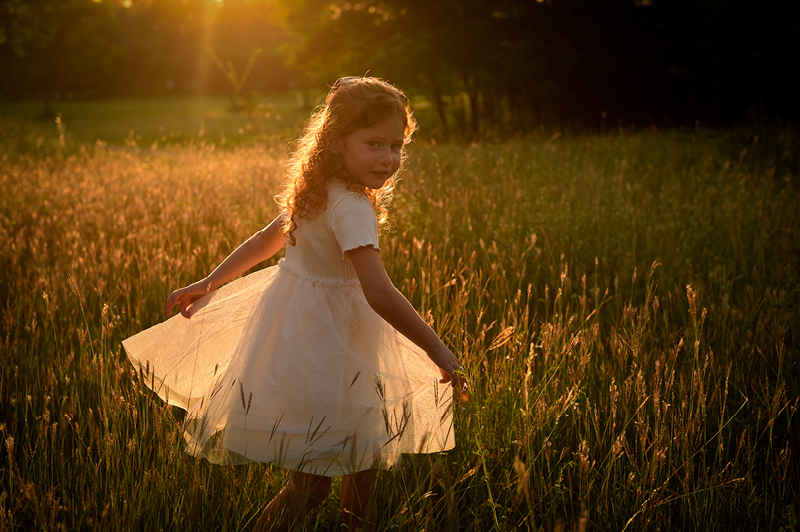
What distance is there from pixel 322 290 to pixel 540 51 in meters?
14.1

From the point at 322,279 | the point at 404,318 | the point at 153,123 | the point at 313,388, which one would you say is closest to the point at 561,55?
the point at 322,279

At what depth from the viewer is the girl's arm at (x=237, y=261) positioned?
1.94m

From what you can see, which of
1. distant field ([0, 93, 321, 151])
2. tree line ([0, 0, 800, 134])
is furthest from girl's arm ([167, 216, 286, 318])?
tree line ([0, 0, 800, 134])

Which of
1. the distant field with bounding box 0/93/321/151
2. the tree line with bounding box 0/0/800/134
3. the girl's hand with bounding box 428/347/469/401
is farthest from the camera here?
the distant field with bounding box 0/93/321/151

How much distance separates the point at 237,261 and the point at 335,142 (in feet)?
1.89

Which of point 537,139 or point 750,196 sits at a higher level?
point 537,139

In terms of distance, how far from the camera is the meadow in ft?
5.27

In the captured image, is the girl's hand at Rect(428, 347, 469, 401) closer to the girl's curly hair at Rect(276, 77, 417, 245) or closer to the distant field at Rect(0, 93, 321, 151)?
the girl's curly hair at Rect(276, 77, 417, 245)

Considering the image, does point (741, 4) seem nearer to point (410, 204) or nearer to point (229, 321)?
point (410, 204)

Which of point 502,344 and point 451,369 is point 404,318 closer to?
point 451,369

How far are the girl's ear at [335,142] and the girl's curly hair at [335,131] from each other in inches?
0.4

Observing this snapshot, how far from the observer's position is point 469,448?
1.89 metres

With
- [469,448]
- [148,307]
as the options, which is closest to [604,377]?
[469,448]

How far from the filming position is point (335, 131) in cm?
171
